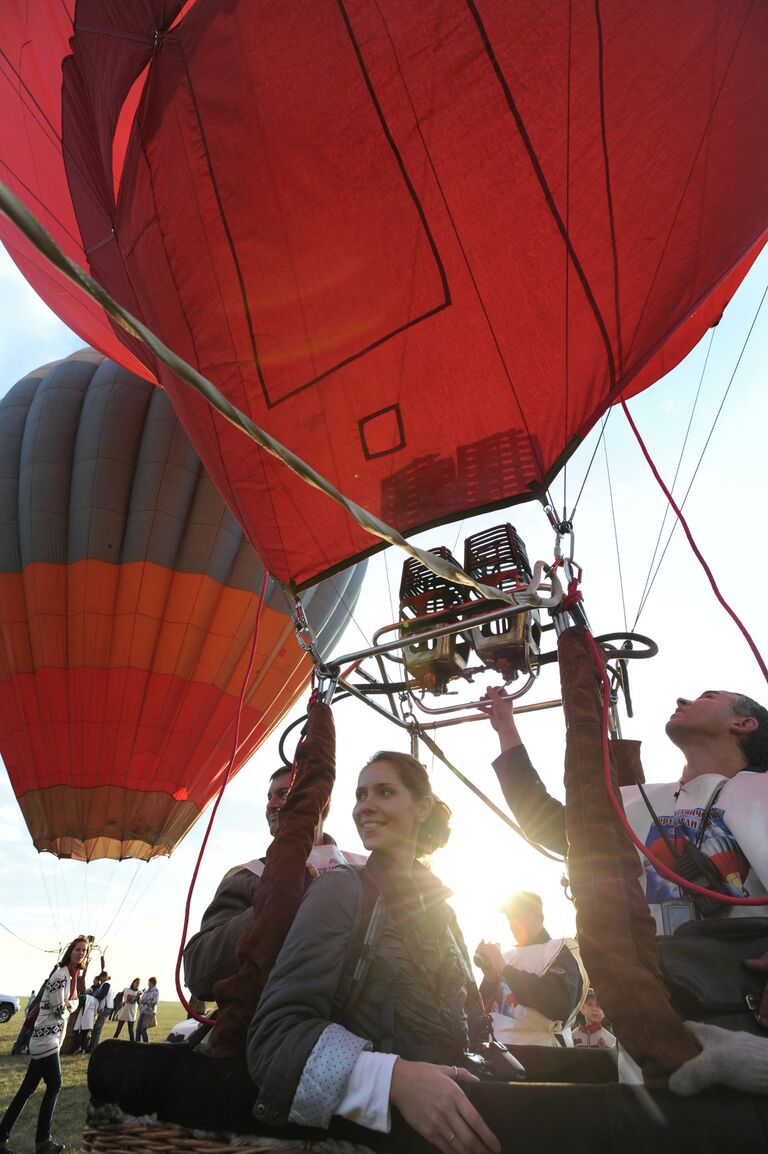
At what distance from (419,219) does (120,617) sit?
7338mm

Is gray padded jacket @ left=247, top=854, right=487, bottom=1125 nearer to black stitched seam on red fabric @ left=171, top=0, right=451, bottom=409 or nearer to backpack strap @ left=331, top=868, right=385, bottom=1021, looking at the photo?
backpack strap @ left=331, top=868, right=385, bottom=1021

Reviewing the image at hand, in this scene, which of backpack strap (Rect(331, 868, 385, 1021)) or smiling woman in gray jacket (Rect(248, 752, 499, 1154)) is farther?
backpack strap (Rect(331, 868, 385, 1021))

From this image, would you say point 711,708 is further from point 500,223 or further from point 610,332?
point 500,223

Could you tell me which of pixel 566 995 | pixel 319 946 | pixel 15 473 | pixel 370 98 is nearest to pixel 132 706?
pixel 15 473

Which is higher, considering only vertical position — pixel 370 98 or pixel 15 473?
pixel 15 473

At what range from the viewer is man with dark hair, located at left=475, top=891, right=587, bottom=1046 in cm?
281

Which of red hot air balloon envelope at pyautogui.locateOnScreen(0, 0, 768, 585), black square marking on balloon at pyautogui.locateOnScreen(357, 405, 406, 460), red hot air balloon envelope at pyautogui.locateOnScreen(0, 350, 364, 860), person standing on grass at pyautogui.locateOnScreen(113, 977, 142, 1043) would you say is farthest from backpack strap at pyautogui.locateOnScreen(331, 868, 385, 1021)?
person standing on grass at pyautogui.locateOnScreen(113, 977, 142, 1043)

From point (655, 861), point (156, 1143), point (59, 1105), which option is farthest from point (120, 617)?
point (655, 861)

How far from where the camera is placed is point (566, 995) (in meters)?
2.81

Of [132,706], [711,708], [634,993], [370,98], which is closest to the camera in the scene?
[634,993]

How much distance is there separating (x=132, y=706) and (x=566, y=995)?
7.34 metres

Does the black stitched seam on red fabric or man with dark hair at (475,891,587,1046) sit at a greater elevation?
the black stitched seam on red fabric

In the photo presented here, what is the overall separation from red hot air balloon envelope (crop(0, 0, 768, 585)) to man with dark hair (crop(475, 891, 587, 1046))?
74.2 inches

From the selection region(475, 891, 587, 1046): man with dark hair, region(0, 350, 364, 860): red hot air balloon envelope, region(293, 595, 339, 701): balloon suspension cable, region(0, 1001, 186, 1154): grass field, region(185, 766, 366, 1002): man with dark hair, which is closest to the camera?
region(185, 766, 366, 1002): man with dark hair
